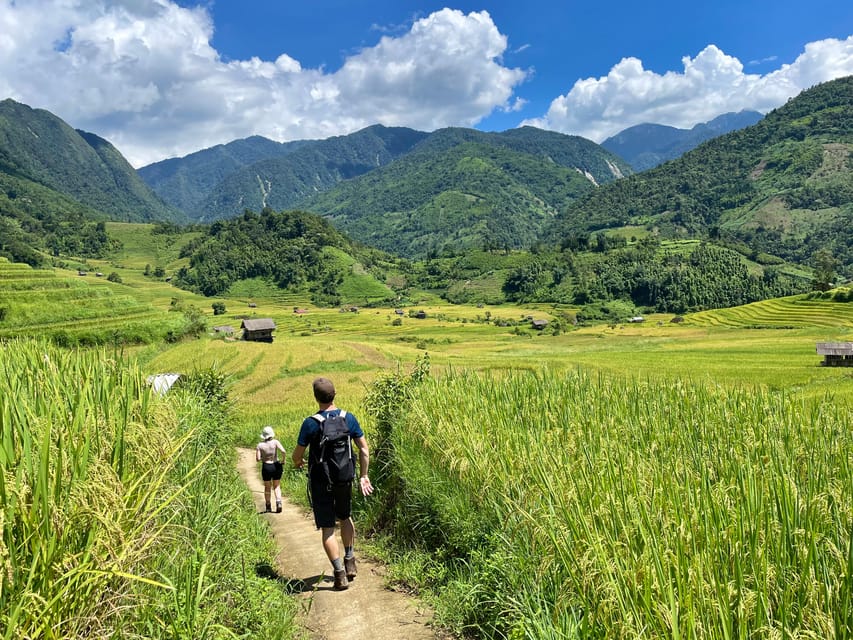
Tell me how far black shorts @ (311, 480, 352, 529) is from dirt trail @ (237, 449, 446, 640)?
2.58 feet

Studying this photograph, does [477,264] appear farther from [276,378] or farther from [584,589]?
[584,589]

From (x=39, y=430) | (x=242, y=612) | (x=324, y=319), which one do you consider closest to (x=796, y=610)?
(x=242, y=612)

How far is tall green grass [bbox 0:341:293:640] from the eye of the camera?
269cm

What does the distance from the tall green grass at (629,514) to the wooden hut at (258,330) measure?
6899cm

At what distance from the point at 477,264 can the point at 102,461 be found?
637 feet

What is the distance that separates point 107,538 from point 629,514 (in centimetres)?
361

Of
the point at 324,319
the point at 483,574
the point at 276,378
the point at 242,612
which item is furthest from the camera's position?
the point at 324,319

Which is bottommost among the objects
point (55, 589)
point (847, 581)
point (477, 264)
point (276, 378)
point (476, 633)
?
point (276, 378)

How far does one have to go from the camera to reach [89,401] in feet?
14.9

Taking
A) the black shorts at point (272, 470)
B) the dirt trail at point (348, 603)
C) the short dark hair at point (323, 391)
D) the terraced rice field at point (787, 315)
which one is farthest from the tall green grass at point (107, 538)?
the terraced rice field at point (787, 315)

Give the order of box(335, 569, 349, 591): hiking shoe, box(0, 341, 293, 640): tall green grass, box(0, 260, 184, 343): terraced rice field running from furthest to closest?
box(0, 260, 184, 343): terraced rice field < box(335, 569, 349, 591): hiking shoe < box(0, 341, 293, 640): tall green grass

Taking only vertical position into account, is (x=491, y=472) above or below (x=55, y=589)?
below

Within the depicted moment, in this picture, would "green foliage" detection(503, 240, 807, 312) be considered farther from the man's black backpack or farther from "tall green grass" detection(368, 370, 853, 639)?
the man's black backpack

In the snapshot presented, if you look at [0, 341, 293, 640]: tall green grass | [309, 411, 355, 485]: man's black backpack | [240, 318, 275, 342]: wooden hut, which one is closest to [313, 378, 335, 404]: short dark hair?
[309, 411, 355, 485]: man's black backpack
